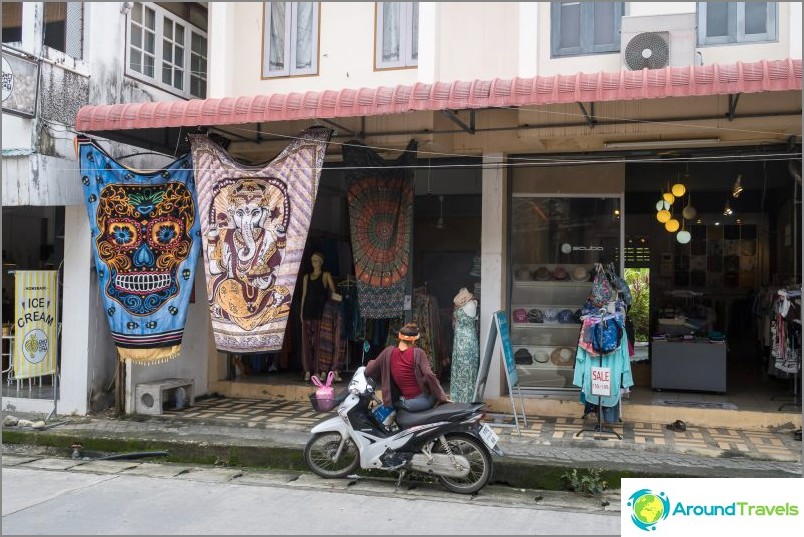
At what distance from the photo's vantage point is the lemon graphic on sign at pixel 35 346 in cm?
963

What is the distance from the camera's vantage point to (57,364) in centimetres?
980

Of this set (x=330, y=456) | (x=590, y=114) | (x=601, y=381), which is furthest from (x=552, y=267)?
(x=330, y=456)

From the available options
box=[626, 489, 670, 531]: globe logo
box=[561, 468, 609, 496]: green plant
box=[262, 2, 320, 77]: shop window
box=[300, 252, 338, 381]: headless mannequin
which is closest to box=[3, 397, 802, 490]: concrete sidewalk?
box=[561, 468, 609, 496]: green plant

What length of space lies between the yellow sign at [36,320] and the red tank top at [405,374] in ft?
17.8

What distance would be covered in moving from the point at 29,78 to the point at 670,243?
38.3ft

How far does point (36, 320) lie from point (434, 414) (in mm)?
6213

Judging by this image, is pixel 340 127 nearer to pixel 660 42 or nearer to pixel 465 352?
pixel 465 352

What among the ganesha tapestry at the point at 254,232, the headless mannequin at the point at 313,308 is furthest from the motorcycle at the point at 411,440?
the headless mannequin at the point at 313,308

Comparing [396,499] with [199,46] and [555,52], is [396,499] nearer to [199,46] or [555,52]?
[555,52]

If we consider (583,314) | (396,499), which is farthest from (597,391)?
(396,499)

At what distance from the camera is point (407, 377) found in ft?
23.0

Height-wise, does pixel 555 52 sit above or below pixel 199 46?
below

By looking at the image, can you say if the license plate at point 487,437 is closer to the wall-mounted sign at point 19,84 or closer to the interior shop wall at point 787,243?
the interior shop wall at point 787,243

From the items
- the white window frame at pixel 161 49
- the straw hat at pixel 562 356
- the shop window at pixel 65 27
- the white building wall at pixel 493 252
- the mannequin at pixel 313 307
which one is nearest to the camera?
the shop window at pixel 65 27
